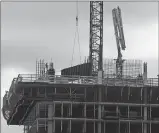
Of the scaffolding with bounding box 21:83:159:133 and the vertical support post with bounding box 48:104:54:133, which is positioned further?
the scaffolding with bounding box 21:83:159:133

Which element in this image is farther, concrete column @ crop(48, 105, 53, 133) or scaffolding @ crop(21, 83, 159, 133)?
scaffolding @ crop(21, 83, 159, 133)

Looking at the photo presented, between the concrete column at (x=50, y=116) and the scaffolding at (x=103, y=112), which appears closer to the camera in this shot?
the concrete column at (x=50, y=116)

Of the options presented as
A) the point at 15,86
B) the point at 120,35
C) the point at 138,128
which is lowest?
the point at 138,128

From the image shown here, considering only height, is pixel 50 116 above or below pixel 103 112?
below

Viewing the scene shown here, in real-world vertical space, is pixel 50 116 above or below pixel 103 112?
below

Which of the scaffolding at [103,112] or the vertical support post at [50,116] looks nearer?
the vertical support post at [50,116]

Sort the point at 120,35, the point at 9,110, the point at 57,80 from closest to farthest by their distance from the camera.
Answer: the point at 57,80 < the point at 9,110 < the point at 120,35

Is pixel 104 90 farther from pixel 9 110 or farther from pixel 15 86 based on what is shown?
pixel 9 110

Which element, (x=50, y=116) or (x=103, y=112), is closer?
(x=50, y=116)

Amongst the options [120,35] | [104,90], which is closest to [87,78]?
[104,90]

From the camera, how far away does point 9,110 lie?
380ft

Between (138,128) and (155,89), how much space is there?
6355mm

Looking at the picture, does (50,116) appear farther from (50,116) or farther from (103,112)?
(103,112)

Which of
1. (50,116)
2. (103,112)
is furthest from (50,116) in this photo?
(103,112)
